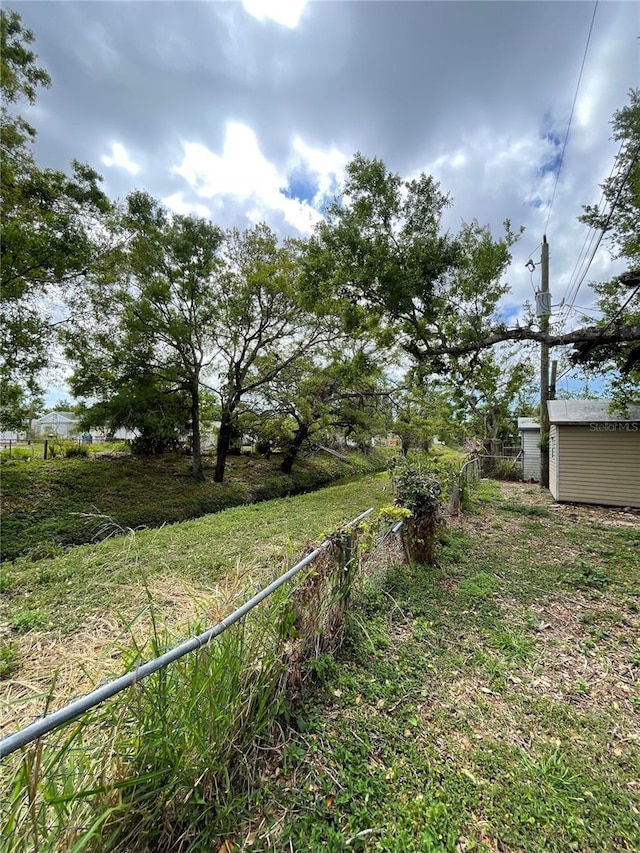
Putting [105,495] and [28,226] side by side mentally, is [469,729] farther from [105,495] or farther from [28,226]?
[105,495]

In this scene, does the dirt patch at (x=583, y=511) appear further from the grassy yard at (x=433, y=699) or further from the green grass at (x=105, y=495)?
the green grass at (x=105, y=495)

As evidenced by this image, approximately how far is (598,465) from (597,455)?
259mm

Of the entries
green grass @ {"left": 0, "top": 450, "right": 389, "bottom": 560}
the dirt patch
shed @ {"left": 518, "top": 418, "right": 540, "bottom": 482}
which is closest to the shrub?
green grass @ {"left": 0, "top": 450, "right": 389, "bottom": 560}

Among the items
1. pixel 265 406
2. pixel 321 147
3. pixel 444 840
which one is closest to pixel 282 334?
pixel 265 406

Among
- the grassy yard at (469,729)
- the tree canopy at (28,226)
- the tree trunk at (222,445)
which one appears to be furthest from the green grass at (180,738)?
the tree trunk at (222,445)

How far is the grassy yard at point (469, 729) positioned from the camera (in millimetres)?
1452

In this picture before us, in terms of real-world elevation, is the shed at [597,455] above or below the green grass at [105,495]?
above

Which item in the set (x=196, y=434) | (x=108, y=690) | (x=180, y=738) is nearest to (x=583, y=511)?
(x=180, y=738)

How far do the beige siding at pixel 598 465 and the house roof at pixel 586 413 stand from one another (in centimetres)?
25

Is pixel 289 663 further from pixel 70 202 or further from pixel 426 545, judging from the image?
pixel 70 202

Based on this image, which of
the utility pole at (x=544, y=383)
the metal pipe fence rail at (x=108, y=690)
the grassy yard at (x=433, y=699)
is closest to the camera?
the metal pipe fence rail at (x=108, y=690)

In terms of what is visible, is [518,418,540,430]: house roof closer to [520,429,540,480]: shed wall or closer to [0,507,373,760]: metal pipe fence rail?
[520,429,540,480]: shed wall

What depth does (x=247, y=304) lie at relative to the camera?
11000mm

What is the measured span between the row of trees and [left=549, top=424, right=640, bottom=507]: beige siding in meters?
1.57
